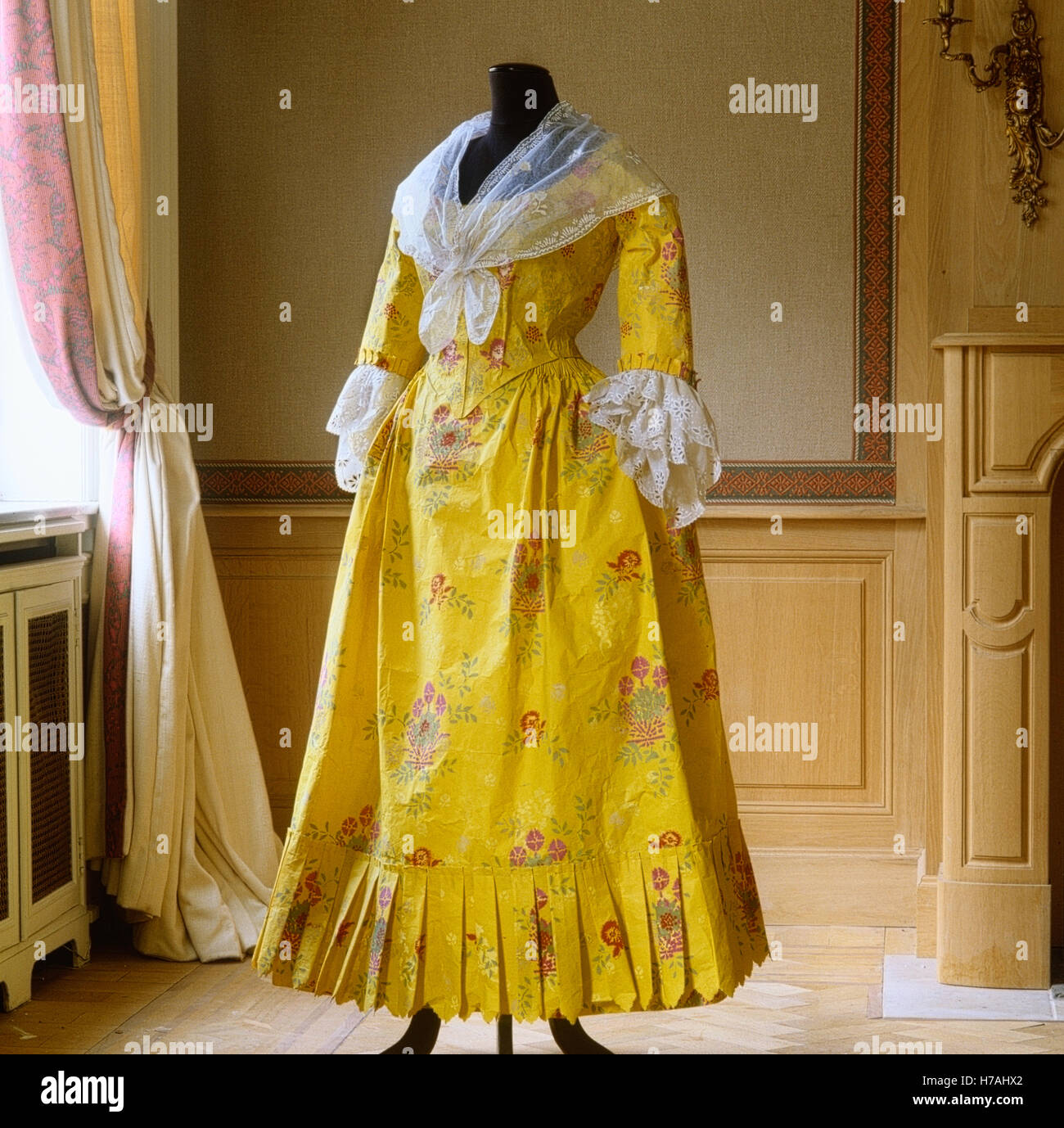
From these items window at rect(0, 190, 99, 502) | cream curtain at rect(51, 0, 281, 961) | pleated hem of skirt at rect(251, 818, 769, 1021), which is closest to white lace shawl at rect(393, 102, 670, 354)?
pleated hem of skirt at rect(251, 818, 769, 1021)

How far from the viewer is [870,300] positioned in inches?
126

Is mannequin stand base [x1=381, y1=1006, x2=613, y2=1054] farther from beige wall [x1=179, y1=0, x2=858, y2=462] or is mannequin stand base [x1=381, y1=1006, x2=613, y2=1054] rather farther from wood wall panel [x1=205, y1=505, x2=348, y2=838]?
beige wall [x1=179, y1=0, x2=858, y2=462]

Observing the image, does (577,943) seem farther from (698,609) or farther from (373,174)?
(373,174)

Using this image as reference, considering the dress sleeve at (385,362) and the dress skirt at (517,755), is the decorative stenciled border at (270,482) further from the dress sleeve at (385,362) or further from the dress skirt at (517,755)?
the dress skirt at (517,755)

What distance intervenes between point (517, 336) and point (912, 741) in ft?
5.21

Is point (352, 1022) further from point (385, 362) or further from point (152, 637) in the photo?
point (385, 362)

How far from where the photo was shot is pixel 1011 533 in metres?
2.83

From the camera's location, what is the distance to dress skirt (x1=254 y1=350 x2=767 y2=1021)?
2.02 m

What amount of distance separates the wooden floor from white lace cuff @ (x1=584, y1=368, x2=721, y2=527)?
39.8 inches

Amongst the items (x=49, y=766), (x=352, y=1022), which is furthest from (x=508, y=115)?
(x=352, y=1022)

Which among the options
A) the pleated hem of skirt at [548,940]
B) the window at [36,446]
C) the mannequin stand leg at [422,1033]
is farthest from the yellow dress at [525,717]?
the window at [36,446]

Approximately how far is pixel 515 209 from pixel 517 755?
0.80 metres

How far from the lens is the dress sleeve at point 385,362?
2.27 m
